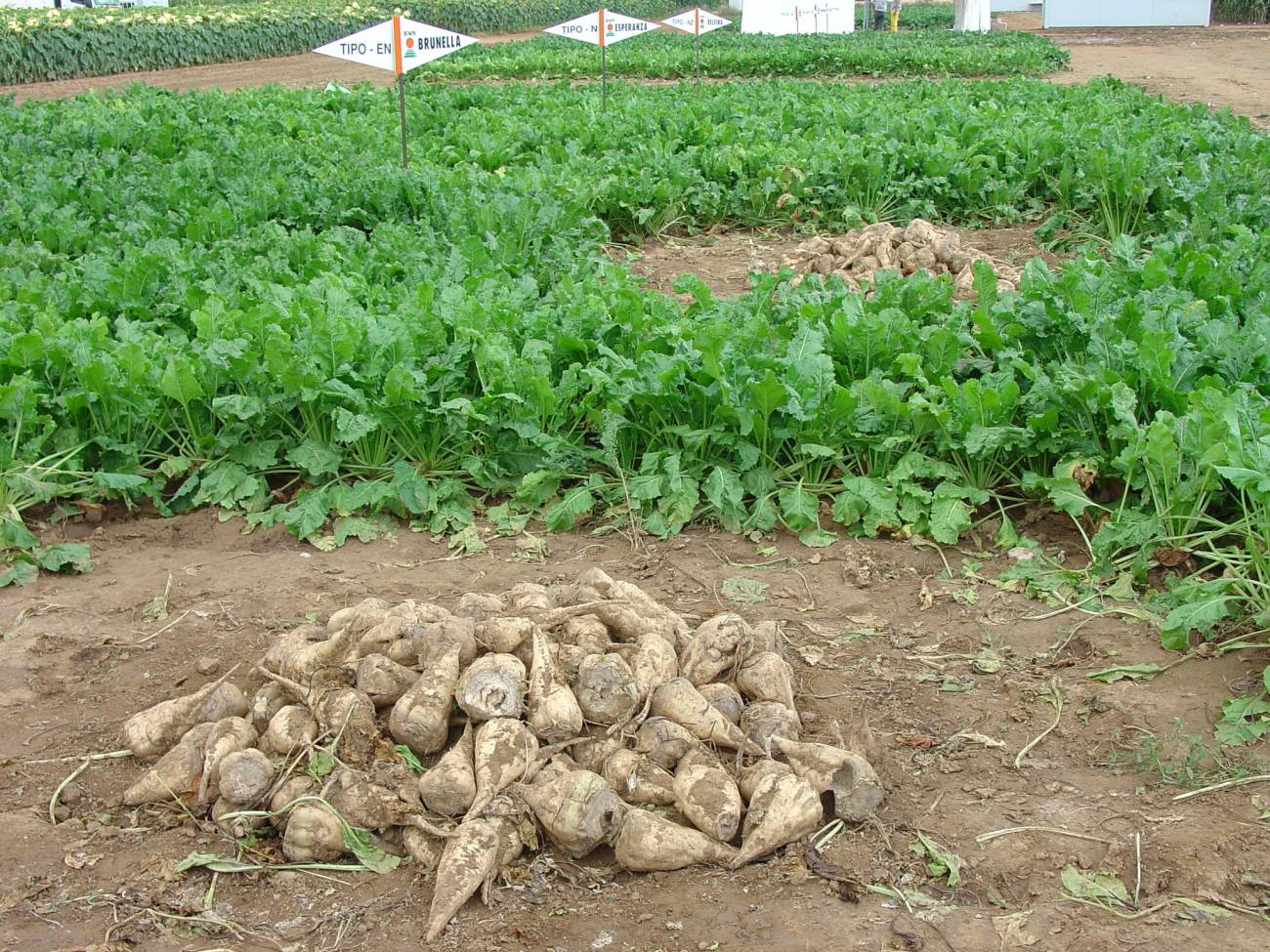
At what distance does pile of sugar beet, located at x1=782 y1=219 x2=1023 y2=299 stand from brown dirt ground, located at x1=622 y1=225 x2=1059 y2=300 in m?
0.46

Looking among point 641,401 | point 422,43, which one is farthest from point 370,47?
point 641,401

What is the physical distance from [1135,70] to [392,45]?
2079 cm

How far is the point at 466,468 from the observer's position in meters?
5.69

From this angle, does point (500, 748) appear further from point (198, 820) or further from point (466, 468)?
point (466, 468)

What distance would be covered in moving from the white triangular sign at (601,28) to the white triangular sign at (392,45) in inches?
129

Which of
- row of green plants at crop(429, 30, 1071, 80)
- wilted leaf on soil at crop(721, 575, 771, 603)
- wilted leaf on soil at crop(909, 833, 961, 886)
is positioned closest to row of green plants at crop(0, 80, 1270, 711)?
wilted leaf on soil at crop(721, 575, 771, 603)

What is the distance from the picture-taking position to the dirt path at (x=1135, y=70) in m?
22.0

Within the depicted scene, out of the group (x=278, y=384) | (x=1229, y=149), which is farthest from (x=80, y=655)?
(x=1229, y=149)

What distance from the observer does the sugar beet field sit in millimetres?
3240

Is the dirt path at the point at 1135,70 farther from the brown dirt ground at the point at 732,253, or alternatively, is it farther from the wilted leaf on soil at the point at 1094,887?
the wilted leaf on soil at the point at 1094,887

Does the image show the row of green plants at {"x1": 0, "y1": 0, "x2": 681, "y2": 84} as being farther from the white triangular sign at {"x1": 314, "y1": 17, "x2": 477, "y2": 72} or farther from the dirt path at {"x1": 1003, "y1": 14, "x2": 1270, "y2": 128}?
the white triangular sign at {"x1": 314, "y1": 17, "x2": 477, "y2": 72}

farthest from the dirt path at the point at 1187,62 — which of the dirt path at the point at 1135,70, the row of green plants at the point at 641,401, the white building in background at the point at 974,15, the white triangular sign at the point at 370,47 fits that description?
the row of green plants at the point at 641,401

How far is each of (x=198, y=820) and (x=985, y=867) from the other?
2.16 m

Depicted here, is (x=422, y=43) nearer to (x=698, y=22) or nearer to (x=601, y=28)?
(x=601, y=28)
